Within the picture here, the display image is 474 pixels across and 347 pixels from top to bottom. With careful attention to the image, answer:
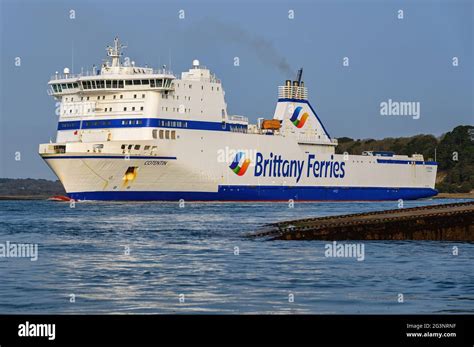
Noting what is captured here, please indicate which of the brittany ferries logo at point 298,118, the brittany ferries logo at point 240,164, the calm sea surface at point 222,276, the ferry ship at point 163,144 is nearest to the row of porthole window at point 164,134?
the ferry ship at point 163,144

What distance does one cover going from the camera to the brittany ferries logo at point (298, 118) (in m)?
77.8

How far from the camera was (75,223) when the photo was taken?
41.7 m

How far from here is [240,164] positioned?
68.6 metres

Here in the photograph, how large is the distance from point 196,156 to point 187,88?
493 cm

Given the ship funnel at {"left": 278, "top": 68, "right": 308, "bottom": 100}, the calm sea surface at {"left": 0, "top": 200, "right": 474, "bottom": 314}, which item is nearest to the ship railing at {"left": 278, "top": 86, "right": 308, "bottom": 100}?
the ship funnel at {"left": 278, "top": 68, "right": 308, "bottom": 100}

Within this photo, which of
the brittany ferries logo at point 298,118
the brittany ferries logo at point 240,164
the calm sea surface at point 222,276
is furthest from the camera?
the brittany ferries logo at point 298,118

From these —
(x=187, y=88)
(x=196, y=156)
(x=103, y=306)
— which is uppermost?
(x=187, y=88)

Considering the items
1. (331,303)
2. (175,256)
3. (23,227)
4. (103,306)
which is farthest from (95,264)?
(23,227)

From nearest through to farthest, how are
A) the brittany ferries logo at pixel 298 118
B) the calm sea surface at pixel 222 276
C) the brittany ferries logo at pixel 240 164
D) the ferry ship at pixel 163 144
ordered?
1. the calm sea surface at pixel 222 276
2. the ferry ship at pixel 163 144
3. the brittany ferries logo at pixel 240 164
4. the brittany ferries logo at pixel 298 118

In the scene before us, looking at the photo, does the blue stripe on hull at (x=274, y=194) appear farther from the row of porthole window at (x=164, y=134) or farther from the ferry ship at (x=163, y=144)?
the row of porthole window at (x=164, y=134)

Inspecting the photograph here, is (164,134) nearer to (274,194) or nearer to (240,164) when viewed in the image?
(240,164)

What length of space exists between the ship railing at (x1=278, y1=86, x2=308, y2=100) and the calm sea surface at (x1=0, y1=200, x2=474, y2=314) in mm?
45059

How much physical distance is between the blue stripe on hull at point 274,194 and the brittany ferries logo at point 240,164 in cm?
122

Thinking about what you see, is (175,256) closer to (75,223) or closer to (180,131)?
(75,223)
